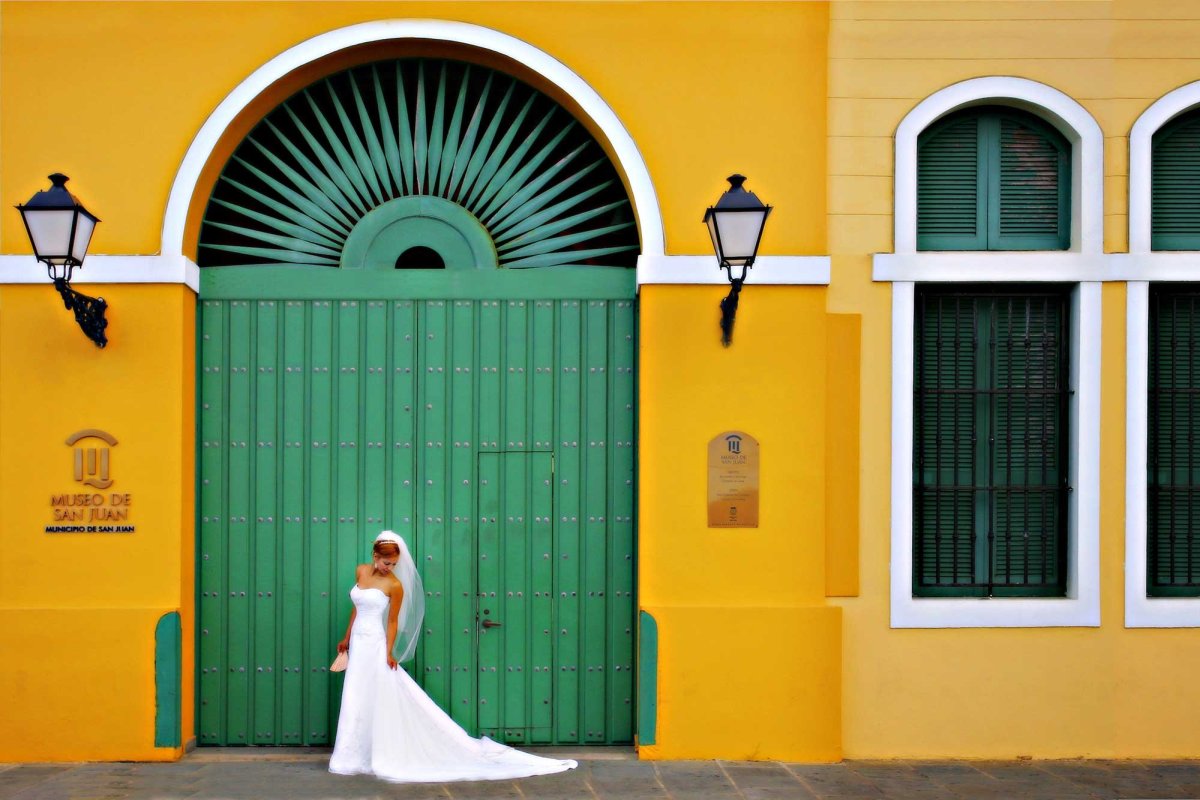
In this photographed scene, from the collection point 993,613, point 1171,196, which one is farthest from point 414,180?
point 1171,196

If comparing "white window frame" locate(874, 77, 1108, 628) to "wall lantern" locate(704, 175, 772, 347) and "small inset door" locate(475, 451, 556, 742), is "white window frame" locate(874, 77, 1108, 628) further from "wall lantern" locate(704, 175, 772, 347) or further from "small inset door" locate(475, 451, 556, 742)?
"small inset door" locate(475, 451, 556, 742)

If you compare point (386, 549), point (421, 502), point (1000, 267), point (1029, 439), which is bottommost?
point (386, 549)

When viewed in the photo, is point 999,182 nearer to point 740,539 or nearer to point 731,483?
point 731,483

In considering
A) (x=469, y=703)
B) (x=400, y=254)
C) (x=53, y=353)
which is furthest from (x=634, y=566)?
(x=53, y=353)

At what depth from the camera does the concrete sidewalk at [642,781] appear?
5109 mm

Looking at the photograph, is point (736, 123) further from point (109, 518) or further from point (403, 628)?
point (109, 518)

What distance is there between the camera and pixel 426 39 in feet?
18.9

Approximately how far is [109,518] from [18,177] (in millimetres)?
2205

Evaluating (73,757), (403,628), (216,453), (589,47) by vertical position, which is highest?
(589,47)

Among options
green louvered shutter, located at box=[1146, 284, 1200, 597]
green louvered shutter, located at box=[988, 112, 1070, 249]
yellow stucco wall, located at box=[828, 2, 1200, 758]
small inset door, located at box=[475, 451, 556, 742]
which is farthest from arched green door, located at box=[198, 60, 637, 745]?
green louvered shutter, located at box=[1146, 284, 1200, 597]

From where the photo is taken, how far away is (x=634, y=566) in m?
5.91

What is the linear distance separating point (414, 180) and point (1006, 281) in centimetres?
390

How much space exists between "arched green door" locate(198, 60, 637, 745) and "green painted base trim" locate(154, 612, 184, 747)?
0.95 feet

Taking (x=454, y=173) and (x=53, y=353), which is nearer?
(x=53, y=353)
